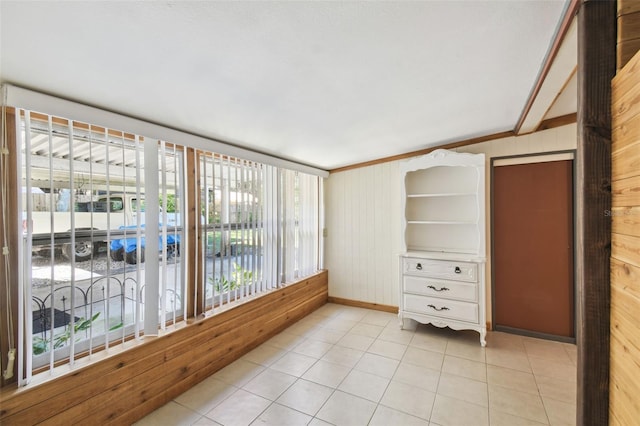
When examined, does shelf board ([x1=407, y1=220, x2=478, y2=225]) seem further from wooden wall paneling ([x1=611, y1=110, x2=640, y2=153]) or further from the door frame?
wooden wall paneling ([x1=611, y1=110, x2=640, y2=153])

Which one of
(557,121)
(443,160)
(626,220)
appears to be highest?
(557,121)

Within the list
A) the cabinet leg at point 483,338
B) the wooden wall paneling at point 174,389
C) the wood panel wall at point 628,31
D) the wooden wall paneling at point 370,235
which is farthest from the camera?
the wooden wall paneling at point 370,235

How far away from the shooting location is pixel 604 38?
1019 mm

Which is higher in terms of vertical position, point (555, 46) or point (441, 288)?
point (555, 46)

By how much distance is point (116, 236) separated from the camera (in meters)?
1.88

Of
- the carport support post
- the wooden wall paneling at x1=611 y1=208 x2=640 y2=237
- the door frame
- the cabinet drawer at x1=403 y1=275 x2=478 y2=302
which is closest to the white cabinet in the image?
the cabinet drawer at x1=403 y1=275 x2=478 y2=302

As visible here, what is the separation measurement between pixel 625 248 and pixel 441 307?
97.3 inches

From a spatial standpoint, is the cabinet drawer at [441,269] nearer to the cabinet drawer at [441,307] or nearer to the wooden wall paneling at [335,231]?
the cabinet drawer at [441,307]

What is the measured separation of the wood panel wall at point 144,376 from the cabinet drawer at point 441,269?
1.72 m

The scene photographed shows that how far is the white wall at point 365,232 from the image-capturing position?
390 centimetres

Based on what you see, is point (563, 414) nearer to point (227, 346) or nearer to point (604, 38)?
point (604, 38)

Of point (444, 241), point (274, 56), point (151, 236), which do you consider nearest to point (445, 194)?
point (444, 241)

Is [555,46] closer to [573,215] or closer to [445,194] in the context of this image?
[445,194]

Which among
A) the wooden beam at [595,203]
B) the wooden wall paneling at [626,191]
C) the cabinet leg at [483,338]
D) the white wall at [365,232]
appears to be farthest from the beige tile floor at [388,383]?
the wooden wall paneling at [626,191]
